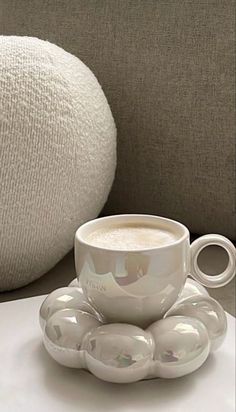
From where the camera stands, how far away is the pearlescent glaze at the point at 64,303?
0.51 metres

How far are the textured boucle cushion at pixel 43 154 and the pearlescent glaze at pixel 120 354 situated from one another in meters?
0.20

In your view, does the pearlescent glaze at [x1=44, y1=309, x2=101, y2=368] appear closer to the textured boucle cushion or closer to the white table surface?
the white table surface

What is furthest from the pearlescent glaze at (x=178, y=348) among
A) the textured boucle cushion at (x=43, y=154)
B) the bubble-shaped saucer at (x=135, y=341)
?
the textured boucle cushion at (x=43, y=154)

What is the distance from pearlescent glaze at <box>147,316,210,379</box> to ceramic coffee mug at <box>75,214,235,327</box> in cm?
2

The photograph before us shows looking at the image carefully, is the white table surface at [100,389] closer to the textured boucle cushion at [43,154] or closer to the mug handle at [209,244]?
the mug handle at [209,244]

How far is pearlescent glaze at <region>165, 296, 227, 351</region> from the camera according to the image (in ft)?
1.60

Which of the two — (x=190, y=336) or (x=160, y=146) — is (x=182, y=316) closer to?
(x=190, y=336)

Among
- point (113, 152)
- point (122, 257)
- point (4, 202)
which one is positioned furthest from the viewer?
point (113, 152)

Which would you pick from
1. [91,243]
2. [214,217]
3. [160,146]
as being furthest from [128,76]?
[91,243]

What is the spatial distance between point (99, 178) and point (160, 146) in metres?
0.13

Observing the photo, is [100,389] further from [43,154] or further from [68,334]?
[43,154]

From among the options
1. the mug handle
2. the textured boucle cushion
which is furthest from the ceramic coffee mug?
the textured boucle cushion

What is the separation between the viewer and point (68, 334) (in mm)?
474

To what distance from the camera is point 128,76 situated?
78 centimetres
